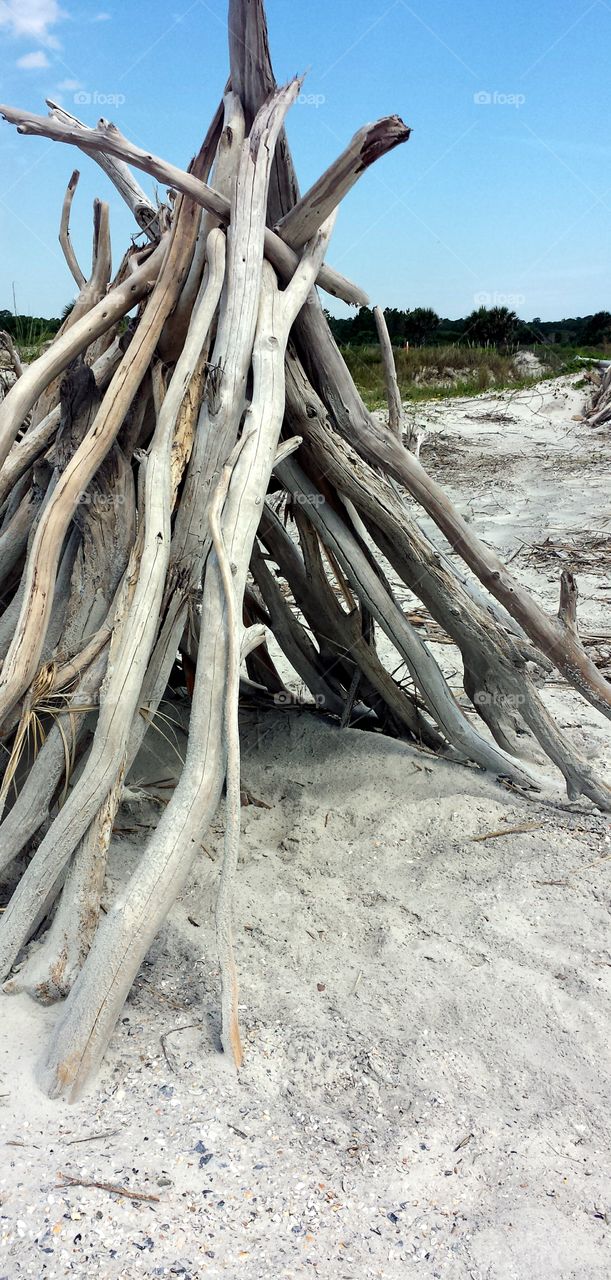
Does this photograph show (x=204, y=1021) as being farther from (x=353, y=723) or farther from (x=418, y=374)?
(x=418, y=374)

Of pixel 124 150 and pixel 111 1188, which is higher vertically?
pixel 124 150

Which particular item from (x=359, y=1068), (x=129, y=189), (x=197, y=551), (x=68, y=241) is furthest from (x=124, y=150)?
(x=359, y=1068)

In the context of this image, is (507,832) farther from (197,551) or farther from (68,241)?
(68,241)

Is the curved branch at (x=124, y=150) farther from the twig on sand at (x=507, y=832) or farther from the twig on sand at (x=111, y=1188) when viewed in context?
the twig on sand at (x=111, y=1188)

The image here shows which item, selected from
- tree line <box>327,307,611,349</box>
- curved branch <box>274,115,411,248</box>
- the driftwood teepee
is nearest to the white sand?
the driftwood teepee

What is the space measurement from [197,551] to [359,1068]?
4.48ft

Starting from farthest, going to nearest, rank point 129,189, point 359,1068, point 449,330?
point 449,330
point 129,189
point 359,1068

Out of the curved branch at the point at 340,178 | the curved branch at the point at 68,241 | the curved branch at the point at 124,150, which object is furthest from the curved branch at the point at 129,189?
the curved branch at the point at 340,178

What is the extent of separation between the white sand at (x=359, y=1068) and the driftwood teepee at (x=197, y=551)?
0.14 meters

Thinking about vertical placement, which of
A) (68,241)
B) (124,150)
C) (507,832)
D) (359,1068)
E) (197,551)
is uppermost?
(124,150)

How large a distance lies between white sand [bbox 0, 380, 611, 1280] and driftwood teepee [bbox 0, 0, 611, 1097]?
137 mm

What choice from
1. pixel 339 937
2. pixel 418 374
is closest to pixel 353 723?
pixel 339 937

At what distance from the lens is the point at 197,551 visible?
2607mm

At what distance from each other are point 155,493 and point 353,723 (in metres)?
1.47
